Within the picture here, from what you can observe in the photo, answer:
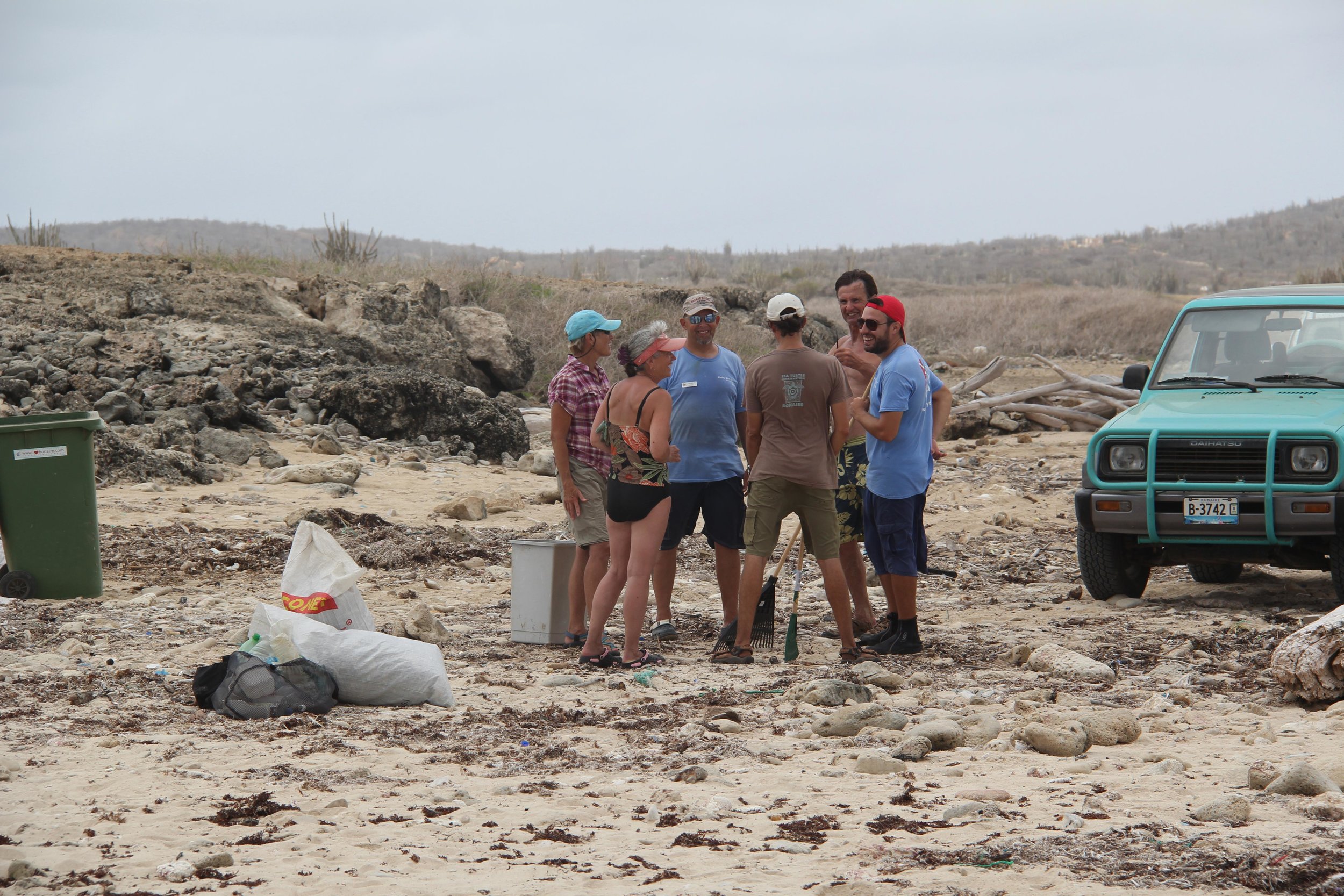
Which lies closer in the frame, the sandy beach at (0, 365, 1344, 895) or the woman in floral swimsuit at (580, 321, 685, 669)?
the sandy beach at (0, 365, 1344, 895)

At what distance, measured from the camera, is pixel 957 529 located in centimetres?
1206

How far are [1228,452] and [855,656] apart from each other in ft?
8.97

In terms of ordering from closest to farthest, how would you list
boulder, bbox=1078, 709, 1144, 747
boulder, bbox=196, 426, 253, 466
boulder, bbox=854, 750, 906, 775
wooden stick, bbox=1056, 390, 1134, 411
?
boulder, bbox=854, 750, 906, 775 < boulder, bbox=1078, 709, 1144, 747 < boulder, bbox=196, 426, 253, 466 < wooden stick, bbox=1056, 390, 1134, 411

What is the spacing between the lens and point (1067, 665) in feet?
20.9

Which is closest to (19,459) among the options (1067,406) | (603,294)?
(1067,406)

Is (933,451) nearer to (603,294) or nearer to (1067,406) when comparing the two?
(1067,406)

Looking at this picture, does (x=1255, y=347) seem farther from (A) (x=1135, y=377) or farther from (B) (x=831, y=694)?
(B) (x=831, y=694)

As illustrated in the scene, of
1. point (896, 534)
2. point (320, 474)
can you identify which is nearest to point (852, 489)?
point (896, 534)

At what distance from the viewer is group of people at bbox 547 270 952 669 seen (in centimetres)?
654

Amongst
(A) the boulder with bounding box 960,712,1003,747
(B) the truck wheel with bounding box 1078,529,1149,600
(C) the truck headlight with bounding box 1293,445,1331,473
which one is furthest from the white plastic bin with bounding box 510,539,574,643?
(C) the truck headlight with bounding box 1293,445,1331,473

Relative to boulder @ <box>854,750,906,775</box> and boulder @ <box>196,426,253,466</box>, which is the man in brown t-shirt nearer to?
boulder @ <box>854,750,906,775</box>

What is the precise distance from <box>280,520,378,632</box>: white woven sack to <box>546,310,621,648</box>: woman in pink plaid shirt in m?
1.27

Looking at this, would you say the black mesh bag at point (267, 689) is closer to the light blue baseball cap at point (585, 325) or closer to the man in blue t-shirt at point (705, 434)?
the man in blue t-shirt at point (705, 434)

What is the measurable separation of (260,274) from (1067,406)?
12.9m
